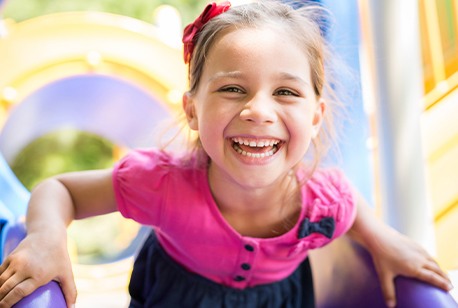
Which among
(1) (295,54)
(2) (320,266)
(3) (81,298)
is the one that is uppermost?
(1) (295,54)

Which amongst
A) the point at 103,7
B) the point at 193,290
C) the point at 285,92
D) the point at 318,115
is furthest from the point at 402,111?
the point at 103,7

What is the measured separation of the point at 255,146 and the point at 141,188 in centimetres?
19

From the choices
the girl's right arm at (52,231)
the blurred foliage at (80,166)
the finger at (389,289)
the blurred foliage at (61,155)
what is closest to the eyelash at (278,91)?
the girl's right arm at (52,231)

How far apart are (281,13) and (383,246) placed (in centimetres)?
38

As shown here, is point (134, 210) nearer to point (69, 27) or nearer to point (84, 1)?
point (69, 27)

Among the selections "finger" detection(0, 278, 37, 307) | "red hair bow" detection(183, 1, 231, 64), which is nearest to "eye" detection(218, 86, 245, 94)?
"red hair bow" detection(183, 1, 231, 64)

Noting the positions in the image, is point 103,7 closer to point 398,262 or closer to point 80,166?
point 80,166

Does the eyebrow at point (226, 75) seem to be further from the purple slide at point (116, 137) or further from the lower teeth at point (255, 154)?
the purple slide at point (116, 137)

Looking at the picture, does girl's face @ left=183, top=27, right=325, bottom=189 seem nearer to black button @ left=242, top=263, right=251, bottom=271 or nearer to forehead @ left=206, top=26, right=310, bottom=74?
forehead @ left=206, top=26, right=310, bottom=74

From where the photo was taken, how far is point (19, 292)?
0.66 m

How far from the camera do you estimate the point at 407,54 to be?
106 centimetres

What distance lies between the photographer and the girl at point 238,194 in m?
0.76

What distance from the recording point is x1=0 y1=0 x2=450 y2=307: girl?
0.76m

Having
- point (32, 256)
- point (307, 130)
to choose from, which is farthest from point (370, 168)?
point (32, 256)
